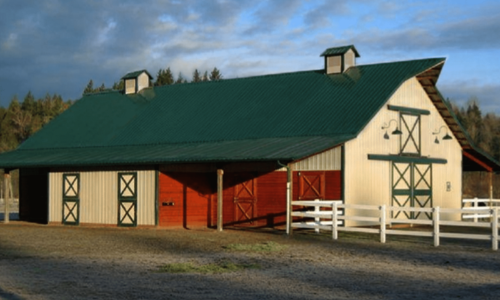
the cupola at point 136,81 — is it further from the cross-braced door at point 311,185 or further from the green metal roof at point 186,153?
the cross-braced door at point 311,185

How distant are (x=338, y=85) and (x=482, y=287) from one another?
20461 mm

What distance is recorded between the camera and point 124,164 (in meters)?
31.8

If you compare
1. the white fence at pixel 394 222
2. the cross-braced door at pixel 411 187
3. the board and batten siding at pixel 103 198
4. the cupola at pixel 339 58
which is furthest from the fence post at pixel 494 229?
the cupola at pixel 339 58

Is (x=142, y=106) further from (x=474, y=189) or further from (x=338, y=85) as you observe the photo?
(x=474, y=189)

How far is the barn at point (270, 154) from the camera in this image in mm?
30031

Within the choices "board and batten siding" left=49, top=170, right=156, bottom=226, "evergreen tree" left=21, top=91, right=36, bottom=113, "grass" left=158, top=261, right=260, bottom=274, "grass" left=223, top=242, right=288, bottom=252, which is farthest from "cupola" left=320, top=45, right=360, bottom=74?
"evergreen tree" left=21, top=91, right=36, bottom=113

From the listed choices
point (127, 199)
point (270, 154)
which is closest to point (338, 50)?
point (270, 154)

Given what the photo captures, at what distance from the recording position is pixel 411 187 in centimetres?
3303

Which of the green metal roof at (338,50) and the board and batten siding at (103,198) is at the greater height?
the green metal roof at (338,50)

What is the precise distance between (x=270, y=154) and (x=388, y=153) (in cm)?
635

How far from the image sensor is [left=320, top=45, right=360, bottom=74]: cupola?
3497cm

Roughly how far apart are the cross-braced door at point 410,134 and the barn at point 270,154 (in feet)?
0.19

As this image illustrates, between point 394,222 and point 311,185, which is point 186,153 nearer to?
point 311,185

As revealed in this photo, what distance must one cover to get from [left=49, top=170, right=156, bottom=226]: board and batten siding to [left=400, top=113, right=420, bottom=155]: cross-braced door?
10408 millimetres
